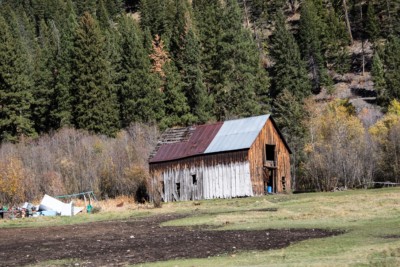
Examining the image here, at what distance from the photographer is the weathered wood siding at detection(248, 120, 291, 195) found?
5209 centimetres

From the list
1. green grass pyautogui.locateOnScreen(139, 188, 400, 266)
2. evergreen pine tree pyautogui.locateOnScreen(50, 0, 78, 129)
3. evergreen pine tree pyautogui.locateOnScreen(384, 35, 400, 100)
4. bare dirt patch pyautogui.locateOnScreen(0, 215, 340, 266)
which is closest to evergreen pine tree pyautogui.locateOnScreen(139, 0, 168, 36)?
evergreen pine tree pyautogui.locateOnScreen(50, 0, 78, 129)

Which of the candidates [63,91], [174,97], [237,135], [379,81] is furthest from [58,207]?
[379,81]

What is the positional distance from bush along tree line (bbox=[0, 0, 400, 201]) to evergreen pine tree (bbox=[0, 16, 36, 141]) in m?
0.13

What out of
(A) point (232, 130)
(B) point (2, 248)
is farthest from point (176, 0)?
(B) point (2, 248)

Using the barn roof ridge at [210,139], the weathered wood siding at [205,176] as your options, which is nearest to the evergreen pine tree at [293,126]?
the barn roof ridge at [210,139]

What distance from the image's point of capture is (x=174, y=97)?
7594 centimetres

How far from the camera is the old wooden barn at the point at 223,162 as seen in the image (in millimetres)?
52000

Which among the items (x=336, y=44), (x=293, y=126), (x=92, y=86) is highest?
(x=336, y=44)

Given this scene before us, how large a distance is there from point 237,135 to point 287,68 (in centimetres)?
3712

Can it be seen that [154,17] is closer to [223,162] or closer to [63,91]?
[63,91]

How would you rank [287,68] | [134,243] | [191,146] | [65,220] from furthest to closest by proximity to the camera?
[287,68] < [191,146] < [65,220] < [134,243]

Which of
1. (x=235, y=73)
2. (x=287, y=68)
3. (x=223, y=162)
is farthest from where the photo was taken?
(x=287, y=68)

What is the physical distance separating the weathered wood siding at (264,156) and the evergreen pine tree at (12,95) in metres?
31.6

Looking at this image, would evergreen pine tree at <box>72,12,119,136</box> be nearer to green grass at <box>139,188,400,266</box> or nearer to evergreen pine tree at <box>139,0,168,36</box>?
evergreen pine tree at <box>139,0,168,36</box>
